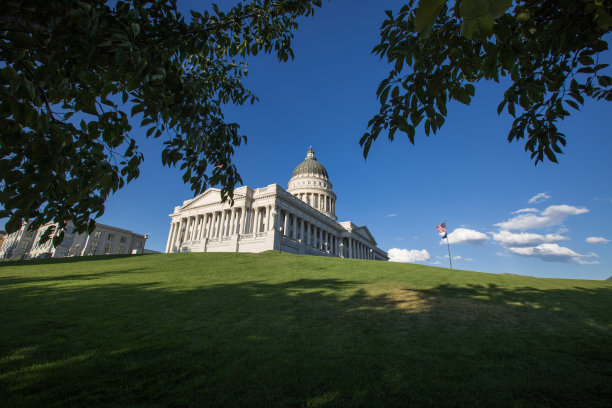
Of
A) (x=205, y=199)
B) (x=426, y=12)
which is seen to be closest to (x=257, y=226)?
(x=205, y=199)

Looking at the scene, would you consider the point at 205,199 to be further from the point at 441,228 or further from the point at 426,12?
the point at 426,12

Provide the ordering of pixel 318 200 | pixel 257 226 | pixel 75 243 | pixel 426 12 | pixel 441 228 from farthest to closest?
1. pixel 318 200
2. pixel 75 243
3. pixel 257 226
4. pixel 441 228
5. pixel 426 12

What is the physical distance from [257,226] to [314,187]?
35903mm

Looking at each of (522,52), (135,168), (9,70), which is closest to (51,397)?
(135,168)

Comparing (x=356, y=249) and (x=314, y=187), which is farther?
(x=314, y=187)

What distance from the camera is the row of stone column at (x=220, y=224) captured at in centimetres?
5531

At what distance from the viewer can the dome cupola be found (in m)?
86.4

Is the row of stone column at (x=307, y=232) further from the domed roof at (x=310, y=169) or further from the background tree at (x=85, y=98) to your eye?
the background tree at (x=85, y=98)

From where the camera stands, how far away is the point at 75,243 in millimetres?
78438

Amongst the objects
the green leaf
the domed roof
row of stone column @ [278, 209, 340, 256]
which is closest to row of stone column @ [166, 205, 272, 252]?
row of stone column @ [278, 209, 340, 256]

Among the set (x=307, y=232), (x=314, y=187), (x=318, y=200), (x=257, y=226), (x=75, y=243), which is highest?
(x=314, y=187)

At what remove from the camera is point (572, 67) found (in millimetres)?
4043

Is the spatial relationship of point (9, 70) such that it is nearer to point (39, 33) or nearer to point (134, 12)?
point (39, 33)

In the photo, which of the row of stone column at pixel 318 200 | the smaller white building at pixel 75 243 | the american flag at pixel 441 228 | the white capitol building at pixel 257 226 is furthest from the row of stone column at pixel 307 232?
the smaller white building at pixel 75 243
